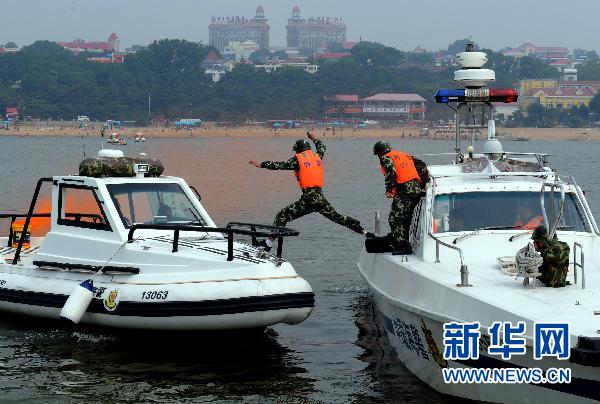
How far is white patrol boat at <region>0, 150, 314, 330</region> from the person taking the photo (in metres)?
15.2

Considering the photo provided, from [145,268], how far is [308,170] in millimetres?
4155

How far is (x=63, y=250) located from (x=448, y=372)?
21.7 feet

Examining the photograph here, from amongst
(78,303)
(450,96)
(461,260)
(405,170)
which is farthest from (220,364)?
(450,96)

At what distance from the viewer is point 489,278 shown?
13359mm

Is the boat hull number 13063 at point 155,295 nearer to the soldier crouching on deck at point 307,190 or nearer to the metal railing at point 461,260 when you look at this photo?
the metal railing at point 461,260

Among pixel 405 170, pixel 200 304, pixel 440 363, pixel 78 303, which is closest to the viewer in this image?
pixel 440 363

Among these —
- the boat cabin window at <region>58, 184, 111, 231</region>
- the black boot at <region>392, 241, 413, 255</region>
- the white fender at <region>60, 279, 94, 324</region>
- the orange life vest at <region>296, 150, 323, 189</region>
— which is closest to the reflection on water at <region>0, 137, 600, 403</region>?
the white fender at <region>60, 279, 94, 324</region>

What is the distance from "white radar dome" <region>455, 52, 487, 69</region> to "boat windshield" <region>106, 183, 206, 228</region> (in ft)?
18.0

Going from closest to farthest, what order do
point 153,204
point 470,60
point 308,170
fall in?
point 153,204 → point 308,170 → point 470,60

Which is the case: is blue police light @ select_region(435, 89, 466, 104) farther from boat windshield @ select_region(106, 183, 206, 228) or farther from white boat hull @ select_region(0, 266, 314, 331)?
white boat hull @ select_region(0, 266, 314, 331)

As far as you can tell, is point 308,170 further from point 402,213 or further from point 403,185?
point 402,213

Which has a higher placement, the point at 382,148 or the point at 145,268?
the point at 382,148

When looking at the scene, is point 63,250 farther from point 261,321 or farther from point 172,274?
point 261,321

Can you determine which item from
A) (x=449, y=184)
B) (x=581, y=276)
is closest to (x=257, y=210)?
(x=449, y=184)
